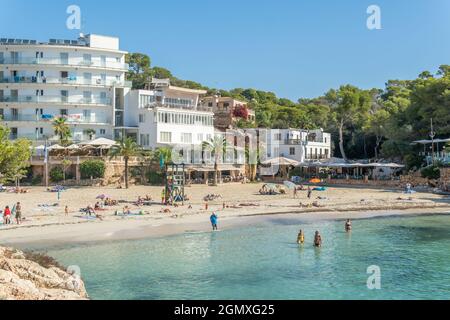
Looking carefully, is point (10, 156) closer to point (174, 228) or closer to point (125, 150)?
point (174, 228)

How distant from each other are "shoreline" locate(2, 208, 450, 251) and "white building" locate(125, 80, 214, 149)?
25571 millimetres

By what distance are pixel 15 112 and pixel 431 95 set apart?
5157 centimetres

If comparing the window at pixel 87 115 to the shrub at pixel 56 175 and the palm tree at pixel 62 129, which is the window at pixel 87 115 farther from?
the shrub at pixel 56 175

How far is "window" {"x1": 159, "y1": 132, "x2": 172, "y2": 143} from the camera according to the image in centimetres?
6406

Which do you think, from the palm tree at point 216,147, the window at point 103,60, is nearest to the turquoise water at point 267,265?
the palm tree at point 216,147

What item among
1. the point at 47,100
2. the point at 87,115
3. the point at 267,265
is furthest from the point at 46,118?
the point at 267,265

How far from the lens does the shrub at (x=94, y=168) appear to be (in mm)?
55875

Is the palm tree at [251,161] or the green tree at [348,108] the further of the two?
the green tree at [348,108]

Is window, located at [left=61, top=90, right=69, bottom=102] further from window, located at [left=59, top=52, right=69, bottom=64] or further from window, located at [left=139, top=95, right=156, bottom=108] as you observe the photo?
window, located at [left=139, top=95, right=156, bottom=108]

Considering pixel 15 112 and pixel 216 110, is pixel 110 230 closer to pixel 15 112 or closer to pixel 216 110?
pixel 15 112

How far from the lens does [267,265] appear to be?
25.2 metres

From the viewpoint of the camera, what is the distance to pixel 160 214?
130 ft

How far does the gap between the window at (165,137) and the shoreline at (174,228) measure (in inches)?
987

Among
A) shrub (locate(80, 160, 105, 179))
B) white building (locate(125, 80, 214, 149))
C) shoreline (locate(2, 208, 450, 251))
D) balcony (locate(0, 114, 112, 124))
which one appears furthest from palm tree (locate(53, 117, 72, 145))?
shoreline (locate(2, 208, 450, 251))
